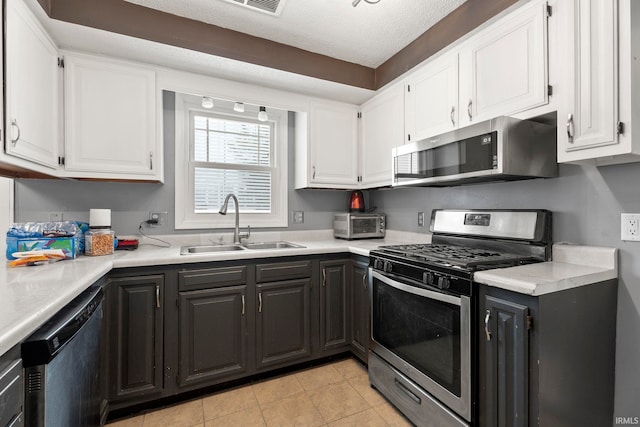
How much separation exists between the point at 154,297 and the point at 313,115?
1919 mm

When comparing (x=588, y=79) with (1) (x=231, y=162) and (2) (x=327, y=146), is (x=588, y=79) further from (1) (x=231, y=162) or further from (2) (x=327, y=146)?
(1) (x=231, y=162)

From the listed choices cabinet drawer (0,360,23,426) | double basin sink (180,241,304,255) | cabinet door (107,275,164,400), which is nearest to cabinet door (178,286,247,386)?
cabinet door (107,275,164,400)

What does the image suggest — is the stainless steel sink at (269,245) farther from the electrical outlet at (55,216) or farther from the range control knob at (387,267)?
the electrical outlet at (55,216)

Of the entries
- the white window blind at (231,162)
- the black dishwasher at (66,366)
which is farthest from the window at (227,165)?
the black dishwasher at (66,366)

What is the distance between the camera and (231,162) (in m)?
2.71

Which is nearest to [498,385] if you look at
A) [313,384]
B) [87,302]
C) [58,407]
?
[313,384]

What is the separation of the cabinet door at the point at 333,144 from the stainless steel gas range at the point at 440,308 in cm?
98

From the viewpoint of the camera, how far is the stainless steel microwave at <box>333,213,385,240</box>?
2.73 metres

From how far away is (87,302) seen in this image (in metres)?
1.22

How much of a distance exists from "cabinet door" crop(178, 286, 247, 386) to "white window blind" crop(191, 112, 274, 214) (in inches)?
35.9

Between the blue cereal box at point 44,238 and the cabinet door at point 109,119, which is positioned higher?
the cabinet door at point 109,119

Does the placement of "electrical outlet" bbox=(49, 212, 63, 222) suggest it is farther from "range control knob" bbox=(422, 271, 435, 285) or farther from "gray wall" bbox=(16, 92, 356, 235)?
"range control knob" bbox=(422, 271, 435, 285)

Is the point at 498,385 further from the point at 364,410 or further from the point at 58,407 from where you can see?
the point at 58,407

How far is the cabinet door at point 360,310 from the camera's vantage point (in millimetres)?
2193
